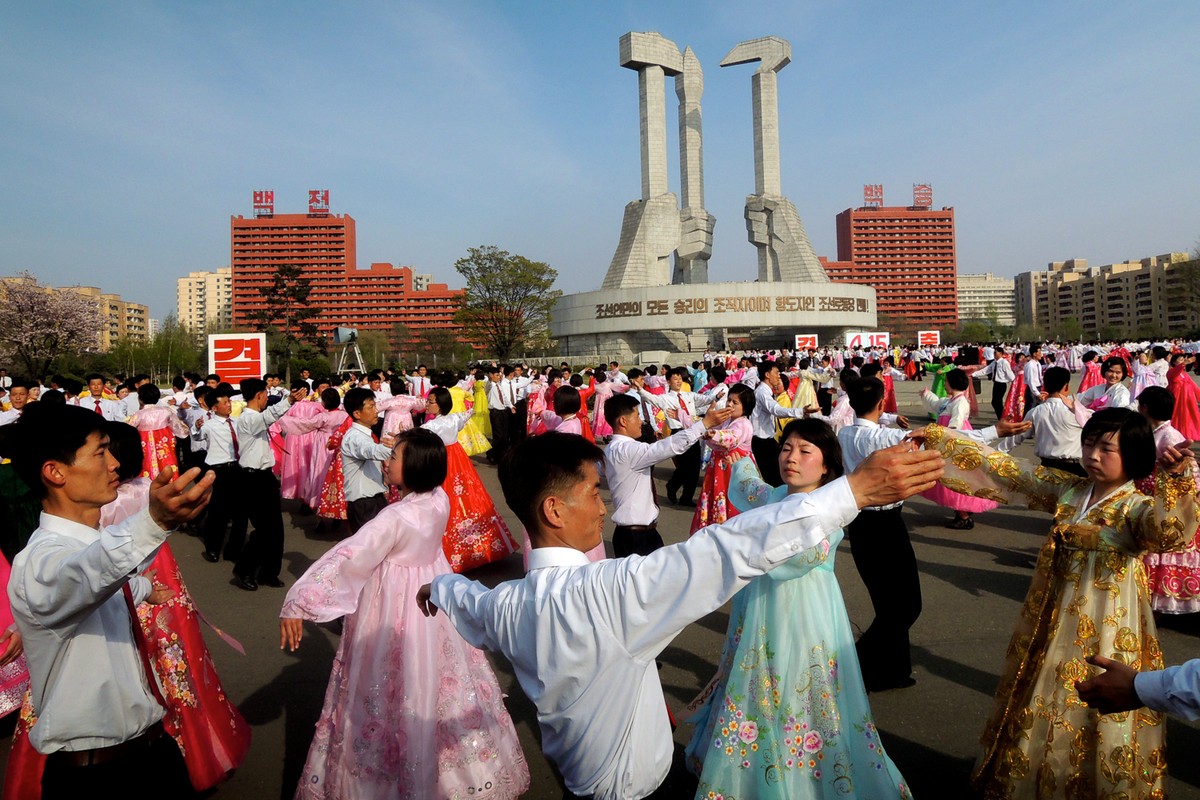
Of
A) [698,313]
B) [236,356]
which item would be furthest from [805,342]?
[236,356]

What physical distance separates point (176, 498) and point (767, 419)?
7543 millimetres

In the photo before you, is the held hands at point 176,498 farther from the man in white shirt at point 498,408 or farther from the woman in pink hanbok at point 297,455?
the man in white shirt at point 498,408

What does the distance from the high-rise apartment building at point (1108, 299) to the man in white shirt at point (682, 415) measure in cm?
7348

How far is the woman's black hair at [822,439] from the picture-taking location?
2.84 metres

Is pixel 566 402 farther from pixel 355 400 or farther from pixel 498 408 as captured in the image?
pixel 498 408

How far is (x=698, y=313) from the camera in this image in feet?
148

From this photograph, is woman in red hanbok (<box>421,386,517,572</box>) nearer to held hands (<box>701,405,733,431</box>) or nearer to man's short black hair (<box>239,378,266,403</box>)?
man's short black hair (<box>239,378,266,403</box>)

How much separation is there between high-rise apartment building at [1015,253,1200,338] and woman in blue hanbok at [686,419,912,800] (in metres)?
80.3

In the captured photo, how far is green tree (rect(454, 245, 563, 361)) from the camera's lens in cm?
4544

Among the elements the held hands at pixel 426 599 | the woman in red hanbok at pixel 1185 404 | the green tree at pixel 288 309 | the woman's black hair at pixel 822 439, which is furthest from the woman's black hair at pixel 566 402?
the green tree at pixel 288 309

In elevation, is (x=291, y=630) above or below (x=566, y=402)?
below

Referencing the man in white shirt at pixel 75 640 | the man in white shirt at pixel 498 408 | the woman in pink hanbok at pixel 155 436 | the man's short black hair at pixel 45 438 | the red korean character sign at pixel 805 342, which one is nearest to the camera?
the man in white shirt at pixel 75 640

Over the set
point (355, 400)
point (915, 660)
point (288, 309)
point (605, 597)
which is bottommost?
point (915, 660)

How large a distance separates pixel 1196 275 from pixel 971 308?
112 m
